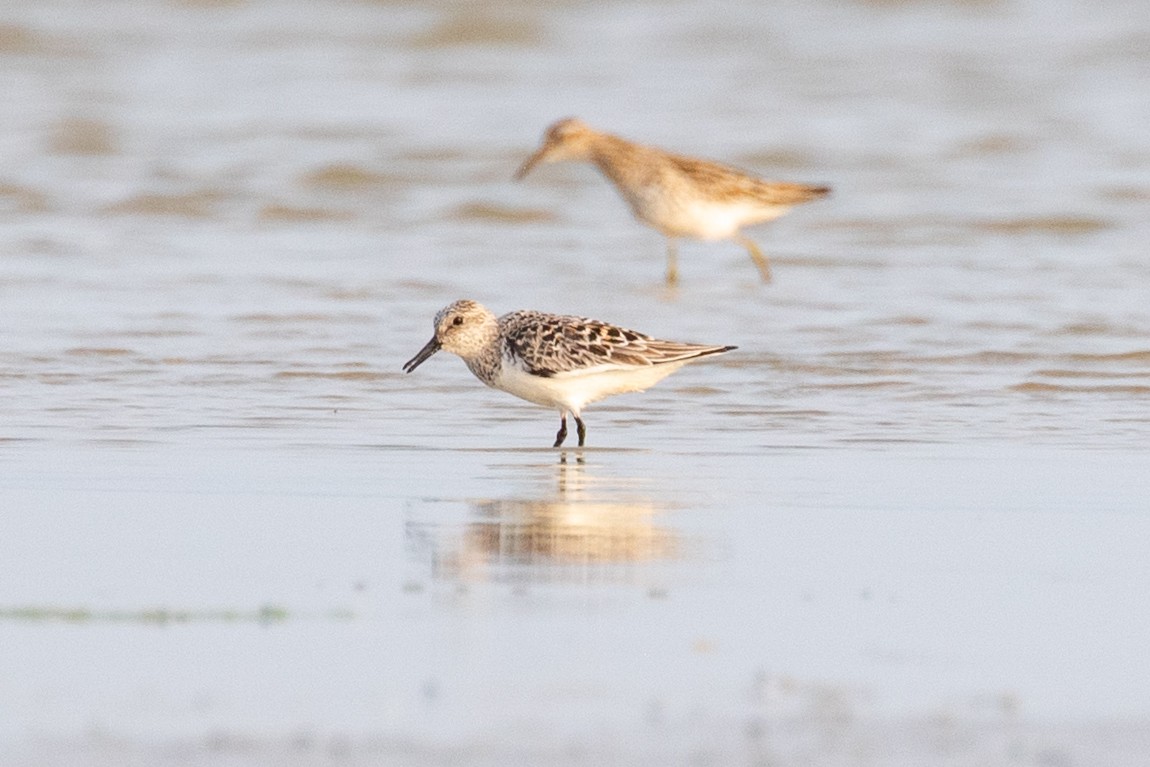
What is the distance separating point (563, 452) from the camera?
24.8ft

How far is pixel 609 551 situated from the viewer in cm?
565

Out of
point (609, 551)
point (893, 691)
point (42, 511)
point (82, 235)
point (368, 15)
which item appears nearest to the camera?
point (893, 691)

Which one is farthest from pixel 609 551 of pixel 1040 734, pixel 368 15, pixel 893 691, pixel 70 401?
pixel 368 15

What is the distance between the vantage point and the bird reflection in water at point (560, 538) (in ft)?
17.6

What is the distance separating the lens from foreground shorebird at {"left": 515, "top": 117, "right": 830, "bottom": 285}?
13.1 m

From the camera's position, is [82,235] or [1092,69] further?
[1092,69]

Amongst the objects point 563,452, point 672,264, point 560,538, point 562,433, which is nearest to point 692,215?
point 672,264

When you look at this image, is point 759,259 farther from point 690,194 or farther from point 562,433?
point 562,433

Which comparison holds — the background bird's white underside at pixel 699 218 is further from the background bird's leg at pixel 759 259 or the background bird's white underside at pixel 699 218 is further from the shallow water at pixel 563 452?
the shallow water at pixel 563 452

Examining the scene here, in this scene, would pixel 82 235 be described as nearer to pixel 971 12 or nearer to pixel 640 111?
pixel 640 111

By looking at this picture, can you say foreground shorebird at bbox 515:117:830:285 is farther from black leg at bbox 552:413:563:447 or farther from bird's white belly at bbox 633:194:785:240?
black leg at bbox 552:413:563:447

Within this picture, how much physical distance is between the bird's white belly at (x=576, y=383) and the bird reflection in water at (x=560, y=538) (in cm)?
78

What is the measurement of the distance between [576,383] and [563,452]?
0.84 feet

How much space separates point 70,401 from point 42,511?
2.34m
